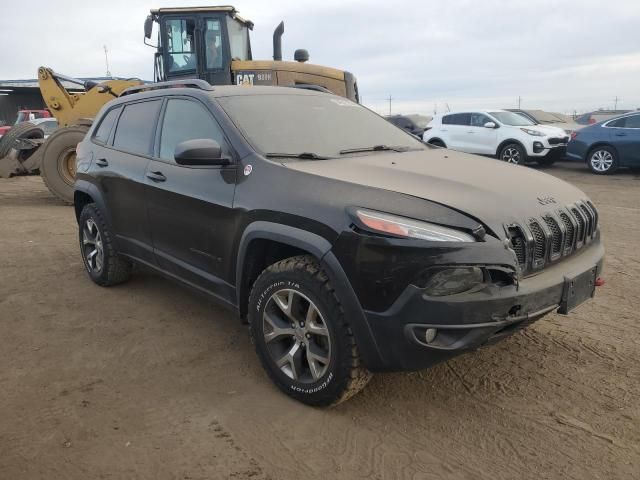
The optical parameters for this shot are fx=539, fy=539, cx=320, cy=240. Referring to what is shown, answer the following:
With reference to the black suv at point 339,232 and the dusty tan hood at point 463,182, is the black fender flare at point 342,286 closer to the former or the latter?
Answer: the black suv at point 339,232

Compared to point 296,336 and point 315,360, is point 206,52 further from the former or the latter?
point 315,360

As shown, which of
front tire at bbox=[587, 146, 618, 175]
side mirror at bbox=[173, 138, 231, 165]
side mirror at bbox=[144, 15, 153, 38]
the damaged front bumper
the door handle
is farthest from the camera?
front tire at bbox=[587, 146, 618, 175]

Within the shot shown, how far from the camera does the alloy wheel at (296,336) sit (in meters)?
2.80

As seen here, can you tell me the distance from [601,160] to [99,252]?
12386 millimetres

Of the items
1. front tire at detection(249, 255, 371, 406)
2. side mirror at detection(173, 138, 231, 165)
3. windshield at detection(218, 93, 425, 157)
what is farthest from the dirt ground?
windshield at detection(218, 93, 425, 157)

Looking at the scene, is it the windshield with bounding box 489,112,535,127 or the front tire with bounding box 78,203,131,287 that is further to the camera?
the windshield with bounding box 489,112,535,127

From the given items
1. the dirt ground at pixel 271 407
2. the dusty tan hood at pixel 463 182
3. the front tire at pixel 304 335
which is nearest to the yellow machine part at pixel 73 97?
the dirt ground at pixel 271 407

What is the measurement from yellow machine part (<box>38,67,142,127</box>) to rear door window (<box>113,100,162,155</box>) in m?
5.98

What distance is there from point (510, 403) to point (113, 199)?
3.43 m

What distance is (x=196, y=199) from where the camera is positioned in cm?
346

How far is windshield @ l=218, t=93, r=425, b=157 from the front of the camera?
11.2 ft

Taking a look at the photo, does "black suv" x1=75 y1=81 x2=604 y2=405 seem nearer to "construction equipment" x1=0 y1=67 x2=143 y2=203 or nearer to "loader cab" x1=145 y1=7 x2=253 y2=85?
"loader cab" x1=145 y1=7 x2=253 y2=85

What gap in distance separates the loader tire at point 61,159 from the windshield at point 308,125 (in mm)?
6863

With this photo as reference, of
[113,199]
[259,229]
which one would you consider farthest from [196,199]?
[113,199]
